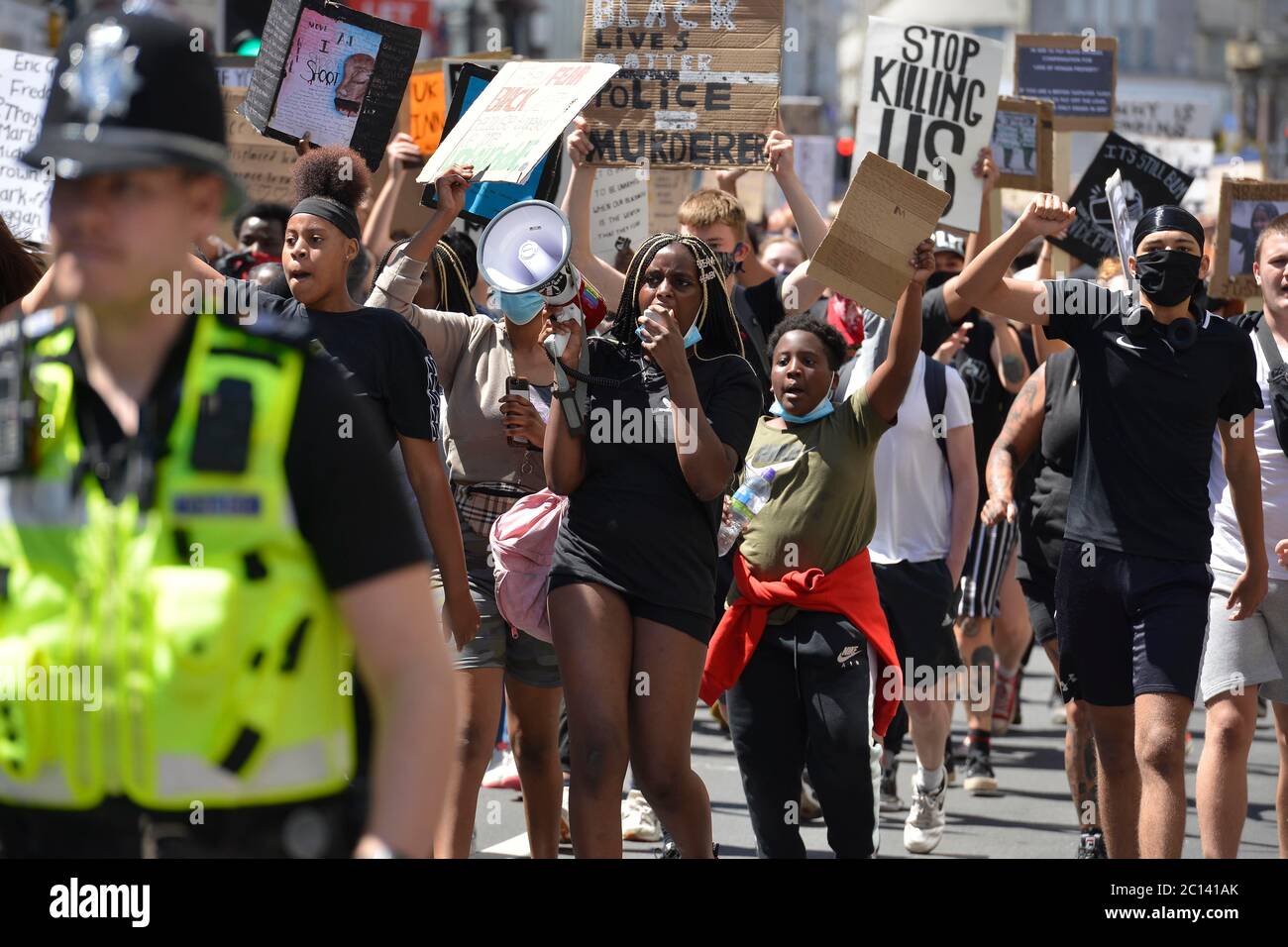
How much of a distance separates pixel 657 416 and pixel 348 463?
2823 millimetres

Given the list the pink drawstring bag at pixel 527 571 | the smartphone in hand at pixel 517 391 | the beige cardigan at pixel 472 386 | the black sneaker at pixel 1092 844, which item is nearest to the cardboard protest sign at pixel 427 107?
the beige cardigan at pixel 472 386

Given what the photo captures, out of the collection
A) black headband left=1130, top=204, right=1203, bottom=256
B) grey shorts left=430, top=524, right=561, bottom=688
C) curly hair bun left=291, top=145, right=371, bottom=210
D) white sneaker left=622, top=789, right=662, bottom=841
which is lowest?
white sneaker left=622, top=789, right=662, bottom=841

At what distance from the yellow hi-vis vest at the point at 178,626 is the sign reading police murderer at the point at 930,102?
5.75 metres

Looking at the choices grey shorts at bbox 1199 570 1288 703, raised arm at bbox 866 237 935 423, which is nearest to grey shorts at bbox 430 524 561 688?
raised arm at bbox 866 237 935 423

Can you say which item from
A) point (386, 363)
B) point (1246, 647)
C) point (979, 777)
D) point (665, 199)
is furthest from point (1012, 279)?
point (665, 199)

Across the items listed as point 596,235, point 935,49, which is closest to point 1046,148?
point 935,49

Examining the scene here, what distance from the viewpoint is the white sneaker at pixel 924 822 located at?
7.16 m

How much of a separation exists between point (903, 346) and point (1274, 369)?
1.34 m

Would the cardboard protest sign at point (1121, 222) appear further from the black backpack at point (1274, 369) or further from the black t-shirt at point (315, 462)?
the black t-shirt at point (315, 462)

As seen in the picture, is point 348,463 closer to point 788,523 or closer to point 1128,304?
point 788,523

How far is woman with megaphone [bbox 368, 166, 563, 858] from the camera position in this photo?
5.73 meters

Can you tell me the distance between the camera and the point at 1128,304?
577 cm

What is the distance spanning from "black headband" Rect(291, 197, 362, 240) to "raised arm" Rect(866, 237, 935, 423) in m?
1.65

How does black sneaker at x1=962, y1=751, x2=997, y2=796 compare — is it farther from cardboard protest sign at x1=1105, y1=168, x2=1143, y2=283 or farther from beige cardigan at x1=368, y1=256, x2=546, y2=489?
beige cardigan at x1=368, y1=256, x2=546, y2=489
